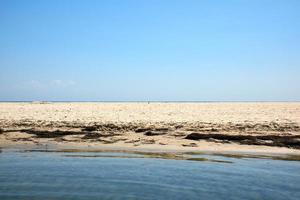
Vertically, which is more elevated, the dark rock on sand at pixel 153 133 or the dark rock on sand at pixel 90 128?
the dark rock on sand at pixel 90 128


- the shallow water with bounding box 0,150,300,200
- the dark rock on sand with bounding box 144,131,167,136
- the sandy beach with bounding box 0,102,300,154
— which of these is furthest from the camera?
the dark rock on sand with bounding box 144,131,167,136

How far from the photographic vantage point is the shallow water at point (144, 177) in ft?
29.0

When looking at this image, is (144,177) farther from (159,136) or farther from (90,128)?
(90,128)

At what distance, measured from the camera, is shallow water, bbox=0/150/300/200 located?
29.0 ft

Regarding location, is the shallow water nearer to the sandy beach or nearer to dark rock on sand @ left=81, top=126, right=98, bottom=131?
the sandy beach

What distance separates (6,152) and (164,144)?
21.6 feet

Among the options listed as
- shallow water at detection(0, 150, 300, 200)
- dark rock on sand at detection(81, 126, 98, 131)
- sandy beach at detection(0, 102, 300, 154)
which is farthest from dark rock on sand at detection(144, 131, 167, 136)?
shallow water at detection(0, 150, 300, 200)

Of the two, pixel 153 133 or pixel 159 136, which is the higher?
pixel 153 133

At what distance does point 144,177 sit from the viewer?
34.7 ft

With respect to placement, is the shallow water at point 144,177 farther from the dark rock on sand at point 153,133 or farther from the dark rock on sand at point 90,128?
the dark rock on sand at point 90,128

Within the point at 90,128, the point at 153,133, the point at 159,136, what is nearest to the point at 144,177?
the point at 159,136

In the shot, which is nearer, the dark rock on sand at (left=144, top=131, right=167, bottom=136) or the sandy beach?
the sandy beach

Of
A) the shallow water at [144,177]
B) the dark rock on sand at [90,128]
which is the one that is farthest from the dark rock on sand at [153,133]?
the shallow water at [144,177]

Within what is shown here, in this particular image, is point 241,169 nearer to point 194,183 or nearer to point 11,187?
point 194,183
